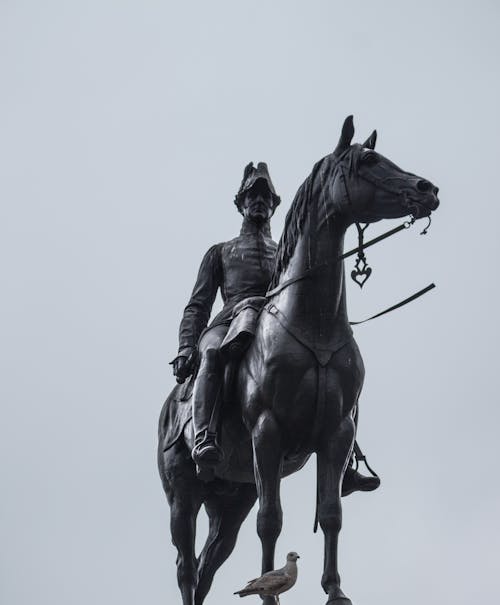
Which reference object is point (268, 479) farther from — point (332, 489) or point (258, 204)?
point (258, 204)

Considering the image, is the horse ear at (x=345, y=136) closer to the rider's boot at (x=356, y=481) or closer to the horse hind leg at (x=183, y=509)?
the rider's boot at (x=356, y=481)

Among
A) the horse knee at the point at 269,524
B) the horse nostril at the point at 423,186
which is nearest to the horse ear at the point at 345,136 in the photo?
the horse nostril at the point at 423,186

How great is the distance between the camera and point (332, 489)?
16.1m

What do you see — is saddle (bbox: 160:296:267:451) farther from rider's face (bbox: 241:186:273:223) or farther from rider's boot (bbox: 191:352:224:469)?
rider's face (bbox: 241:186:273:223)

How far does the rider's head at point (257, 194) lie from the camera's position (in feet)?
61.4

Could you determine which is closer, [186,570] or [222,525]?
[186,570]

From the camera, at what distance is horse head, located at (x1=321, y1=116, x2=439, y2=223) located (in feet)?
52.8

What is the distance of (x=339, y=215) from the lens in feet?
54.1

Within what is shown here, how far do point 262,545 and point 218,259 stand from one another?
166 inches

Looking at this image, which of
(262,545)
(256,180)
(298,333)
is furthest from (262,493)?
(256,180)

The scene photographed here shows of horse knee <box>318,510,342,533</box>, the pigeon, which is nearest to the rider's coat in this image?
horse knee <box>318,510,342,533</box>

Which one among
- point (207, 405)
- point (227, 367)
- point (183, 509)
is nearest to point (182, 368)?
point (227, 367)

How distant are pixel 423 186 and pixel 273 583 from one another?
433cm

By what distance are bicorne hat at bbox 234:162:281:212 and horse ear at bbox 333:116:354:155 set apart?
7.01 ft
